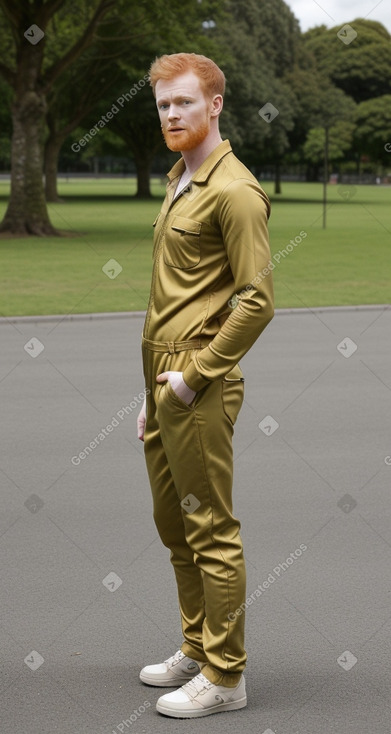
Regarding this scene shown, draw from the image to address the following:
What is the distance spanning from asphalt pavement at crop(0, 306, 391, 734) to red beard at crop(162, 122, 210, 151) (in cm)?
183

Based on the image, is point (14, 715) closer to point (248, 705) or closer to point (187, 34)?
point (248, 705)

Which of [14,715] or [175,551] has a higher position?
[175,551]

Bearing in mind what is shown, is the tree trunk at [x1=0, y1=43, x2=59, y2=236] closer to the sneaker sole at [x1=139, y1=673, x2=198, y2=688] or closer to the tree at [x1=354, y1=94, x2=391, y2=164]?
the sneaker sole at [x1=139, y1=673, x2=198, y2=688]

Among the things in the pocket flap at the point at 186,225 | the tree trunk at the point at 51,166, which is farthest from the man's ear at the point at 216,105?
the tree trunk at the point at 51,166

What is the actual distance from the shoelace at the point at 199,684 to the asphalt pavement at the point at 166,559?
0.34 feet

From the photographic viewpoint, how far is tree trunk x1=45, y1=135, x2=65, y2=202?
172 ft

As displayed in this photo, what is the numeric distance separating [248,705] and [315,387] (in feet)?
19.0

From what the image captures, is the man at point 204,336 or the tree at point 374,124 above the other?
the tree at point 374,124

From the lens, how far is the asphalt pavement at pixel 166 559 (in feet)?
12.5

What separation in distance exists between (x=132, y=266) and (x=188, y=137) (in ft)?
57.5

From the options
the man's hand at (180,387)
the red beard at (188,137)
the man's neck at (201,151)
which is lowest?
the man's hand at (180,387)

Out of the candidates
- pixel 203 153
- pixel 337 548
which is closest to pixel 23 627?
pixel 337 548

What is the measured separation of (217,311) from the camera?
351 cm

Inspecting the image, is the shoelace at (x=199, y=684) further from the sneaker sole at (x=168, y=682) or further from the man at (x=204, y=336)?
the sneaker sole at (x=168, y=682)
